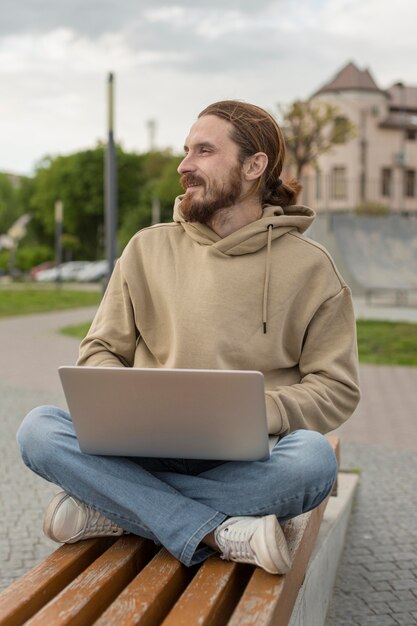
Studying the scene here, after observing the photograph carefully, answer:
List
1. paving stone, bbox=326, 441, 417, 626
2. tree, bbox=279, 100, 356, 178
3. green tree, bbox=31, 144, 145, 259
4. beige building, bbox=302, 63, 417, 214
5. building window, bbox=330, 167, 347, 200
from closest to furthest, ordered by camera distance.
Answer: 1. paving stone, bbox=326, 441, 417, 626
2. tree, bbox=279, 100, 356, 178
3. building window, bbox=330, 167, 347, 200
4. beige building, bbox=302, 63, 417, 214
5. green tree, bbox=31, 144, 145, 259

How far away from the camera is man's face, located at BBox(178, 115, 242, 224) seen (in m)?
2.91

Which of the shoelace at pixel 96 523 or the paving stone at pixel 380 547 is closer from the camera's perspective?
the shoelace at pixel 96 523

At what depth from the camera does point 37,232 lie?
75625mm

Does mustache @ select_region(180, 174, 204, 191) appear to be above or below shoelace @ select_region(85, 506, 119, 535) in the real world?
above

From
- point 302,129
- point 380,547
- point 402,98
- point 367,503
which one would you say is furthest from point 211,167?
point 402,98

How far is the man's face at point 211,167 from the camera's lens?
2.91 metres

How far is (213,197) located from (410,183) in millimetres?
59326

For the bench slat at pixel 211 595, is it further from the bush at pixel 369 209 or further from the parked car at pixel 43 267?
the parked car at pixel 43 267

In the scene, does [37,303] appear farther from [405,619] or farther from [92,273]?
[405,619]

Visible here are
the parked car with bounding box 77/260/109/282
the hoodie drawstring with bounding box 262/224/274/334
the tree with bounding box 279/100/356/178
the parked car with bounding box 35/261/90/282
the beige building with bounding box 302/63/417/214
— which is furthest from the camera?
the beige building with bounding box 302/63/417/214

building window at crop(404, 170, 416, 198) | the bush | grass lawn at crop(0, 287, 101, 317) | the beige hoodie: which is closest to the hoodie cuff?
the beige hoodie

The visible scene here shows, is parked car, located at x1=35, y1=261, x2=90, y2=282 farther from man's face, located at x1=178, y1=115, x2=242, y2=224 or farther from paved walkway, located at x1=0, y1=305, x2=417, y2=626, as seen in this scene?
man's face, located at x1=178, y1=115, x2=242, y2=224

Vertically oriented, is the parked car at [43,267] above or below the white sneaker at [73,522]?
below

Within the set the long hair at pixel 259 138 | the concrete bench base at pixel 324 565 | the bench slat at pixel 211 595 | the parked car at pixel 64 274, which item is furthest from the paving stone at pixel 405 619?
the parked car at pixel 64 274
